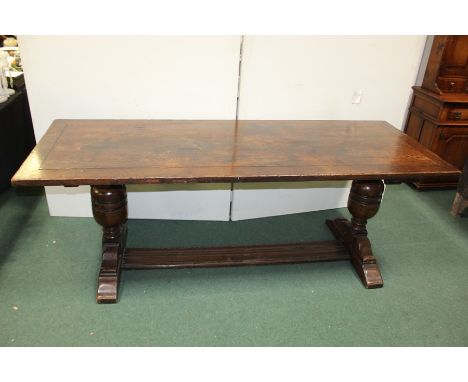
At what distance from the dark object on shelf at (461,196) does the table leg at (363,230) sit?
3.16ft

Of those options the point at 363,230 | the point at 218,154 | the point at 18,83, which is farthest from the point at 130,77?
the point at 363,230

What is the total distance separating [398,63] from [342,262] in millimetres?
1222

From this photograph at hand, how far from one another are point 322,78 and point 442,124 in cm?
109

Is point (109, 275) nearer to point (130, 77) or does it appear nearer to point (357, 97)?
point (130, 77)

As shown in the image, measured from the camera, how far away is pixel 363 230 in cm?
213

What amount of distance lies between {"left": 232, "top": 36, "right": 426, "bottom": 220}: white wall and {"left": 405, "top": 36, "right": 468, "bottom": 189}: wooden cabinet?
48 centimetres

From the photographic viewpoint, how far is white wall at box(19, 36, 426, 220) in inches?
79.1

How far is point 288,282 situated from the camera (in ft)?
6.56

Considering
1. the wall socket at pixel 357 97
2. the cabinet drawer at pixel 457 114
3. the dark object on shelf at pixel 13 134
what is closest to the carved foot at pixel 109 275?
the dark object on shelf at pixel 13 134

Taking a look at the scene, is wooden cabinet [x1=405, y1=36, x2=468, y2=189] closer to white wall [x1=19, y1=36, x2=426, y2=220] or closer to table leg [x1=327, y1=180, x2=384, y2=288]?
white wall [x1=19, y1=36, x2=426, y2=220]

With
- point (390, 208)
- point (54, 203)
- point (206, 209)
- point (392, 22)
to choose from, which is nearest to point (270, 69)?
point (392, 22)

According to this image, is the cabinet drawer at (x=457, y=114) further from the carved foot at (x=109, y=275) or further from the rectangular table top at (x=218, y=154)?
the carved foot at (x=109, y=275)

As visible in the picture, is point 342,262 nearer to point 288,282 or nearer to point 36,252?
point 288,282

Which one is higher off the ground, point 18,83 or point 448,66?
point 448,66
